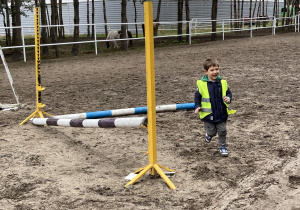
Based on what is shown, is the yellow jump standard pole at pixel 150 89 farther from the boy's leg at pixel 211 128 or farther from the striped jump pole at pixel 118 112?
the striped jump pole at pixel 118 112

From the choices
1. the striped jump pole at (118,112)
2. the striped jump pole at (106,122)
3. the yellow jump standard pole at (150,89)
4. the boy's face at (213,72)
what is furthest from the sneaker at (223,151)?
the striped jump pole at (118,112)

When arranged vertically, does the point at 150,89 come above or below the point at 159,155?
above

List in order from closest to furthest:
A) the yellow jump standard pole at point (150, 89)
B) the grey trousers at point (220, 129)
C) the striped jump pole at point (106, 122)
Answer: the yellow jump standard pole at point (150, 89) < the striped jump pole at point (106, 122) < the grey trousers at point (220, 129)

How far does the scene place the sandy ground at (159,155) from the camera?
3.39m

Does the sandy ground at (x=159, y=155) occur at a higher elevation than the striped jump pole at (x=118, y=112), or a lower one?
lower

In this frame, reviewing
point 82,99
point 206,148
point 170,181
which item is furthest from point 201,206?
point 82,99

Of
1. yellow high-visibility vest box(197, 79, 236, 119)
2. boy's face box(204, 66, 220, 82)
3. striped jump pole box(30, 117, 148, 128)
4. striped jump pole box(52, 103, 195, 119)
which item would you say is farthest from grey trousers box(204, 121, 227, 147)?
striped jump pole box(52, 103, 195, 119)

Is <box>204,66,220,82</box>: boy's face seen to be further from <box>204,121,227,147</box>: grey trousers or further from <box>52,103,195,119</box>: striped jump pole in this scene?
<box>52,103,195,119</box>: striped jump pole

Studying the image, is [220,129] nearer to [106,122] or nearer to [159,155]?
[159,155]

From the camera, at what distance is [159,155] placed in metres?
4.55

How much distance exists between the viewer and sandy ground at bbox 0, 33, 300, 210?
339 cm

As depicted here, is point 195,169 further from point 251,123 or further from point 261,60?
point 261,60


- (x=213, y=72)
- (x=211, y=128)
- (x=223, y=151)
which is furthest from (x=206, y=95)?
(x=223, y=151)

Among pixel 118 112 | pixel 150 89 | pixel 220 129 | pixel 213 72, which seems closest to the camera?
pixel 150 89
